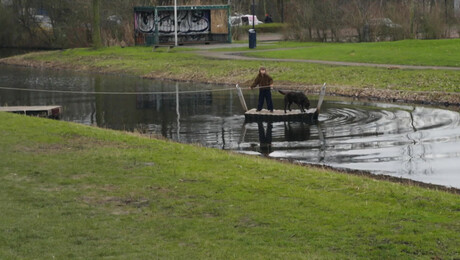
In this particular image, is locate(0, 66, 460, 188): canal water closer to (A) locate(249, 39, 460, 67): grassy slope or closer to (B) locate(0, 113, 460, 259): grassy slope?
(B) locate(0, 113, 460, 259): grassy slope

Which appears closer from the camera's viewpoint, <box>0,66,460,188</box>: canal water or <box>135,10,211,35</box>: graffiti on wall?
<box>0,66,460,188</box>: canal water

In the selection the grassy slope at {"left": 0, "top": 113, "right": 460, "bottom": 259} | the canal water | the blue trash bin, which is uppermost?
the blue trash bin

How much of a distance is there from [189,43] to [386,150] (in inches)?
1778

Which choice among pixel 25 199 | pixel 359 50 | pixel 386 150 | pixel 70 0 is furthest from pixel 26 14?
pixel 25 199

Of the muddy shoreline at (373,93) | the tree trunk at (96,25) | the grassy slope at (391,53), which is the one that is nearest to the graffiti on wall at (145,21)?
the tree trunk at (96,25)

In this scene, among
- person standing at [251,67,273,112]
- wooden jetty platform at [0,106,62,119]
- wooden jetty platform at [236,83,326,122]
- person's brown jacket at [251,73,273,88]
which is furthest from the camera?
wooden jetty platform at [0,106,62,119]

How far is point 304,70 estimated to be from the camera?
44.0 metres

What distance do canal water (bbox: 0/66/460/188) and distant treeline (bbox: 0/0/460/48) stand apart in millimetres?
19845

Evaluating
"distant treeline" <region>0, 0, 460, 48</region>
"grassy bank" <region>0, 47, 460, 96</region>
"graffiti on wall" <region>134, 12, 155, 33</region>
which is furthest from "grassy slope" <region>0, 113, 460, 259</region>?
"graffiti on wall" <region>134, 12, 155, 33</region>

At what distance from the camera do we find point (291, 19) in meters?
66.8

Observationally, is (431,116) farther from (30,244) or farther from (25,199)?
(30,244)

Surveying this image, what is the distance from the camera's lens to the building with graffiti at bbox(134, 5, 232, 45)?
6488 centimetres

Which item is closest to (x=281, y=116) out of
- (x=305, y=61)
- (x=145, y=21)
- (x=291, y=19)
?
(x=305, y=61)

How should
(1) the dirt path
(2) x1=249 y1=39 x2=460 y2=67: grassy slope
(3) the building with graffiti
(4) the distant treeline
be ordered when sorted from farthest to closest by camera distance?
(3) the building with graffiti
(4) the distant treeline
(2) x1=249 y1=39 x2=460 y2=67: grassy slope
(1) the dirt path
